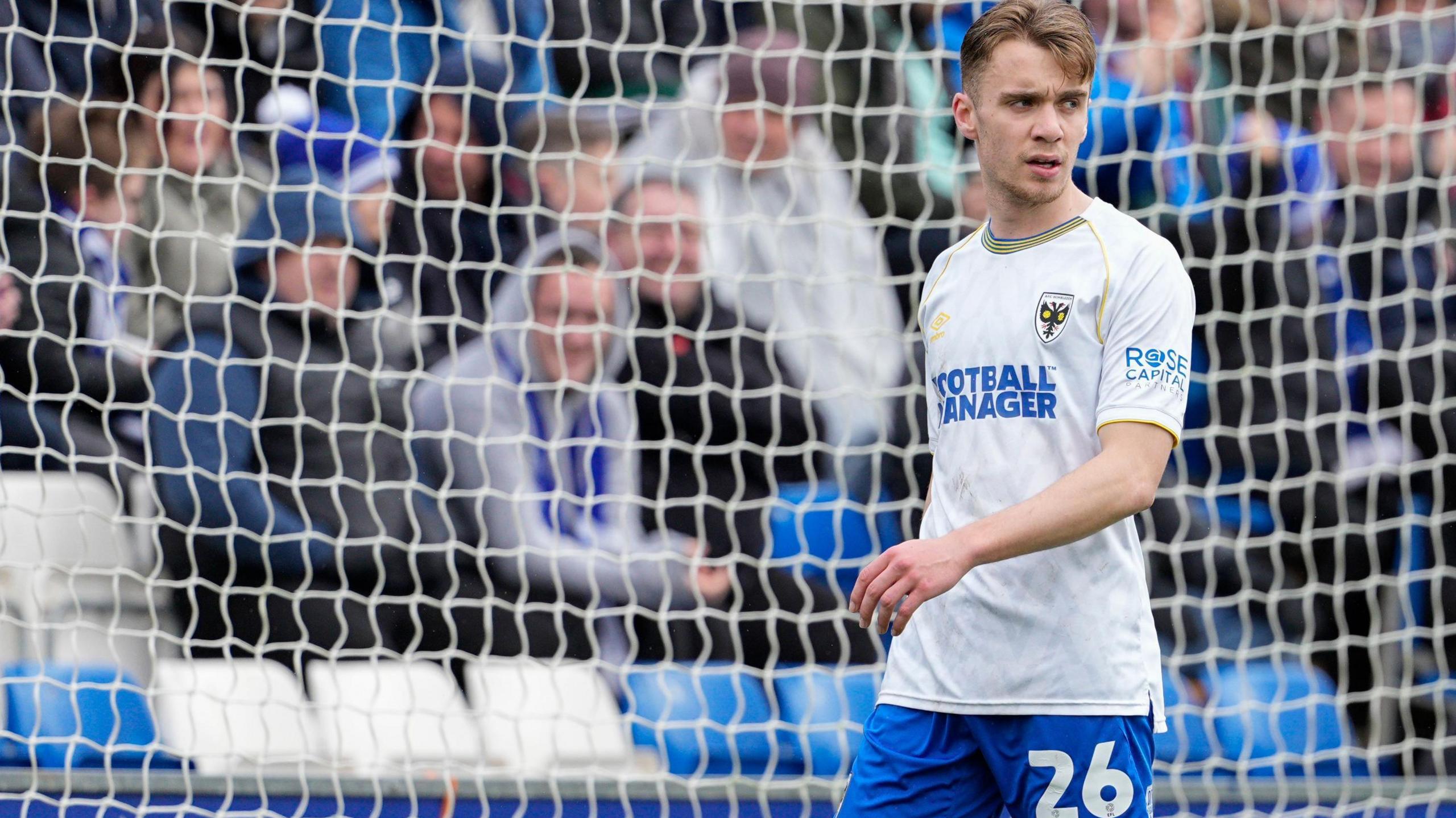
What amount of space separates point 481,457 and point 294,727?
2.56ft

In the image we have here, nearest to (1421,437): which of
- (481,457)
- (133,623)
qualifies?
(481,457)

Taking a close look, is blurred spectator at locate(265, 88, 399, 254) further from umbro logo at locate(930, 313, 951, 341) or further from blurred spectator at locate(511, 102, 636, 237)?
umbro logo at locate(930, 313, 951, 341)

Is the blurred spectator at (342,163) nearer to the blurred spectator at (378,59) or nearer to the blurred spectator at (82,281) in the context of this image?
the blurred spectator at (378,59)

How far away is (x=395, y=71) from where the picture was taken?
4.05 meters

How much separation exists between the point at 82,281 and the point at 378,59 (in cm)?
93

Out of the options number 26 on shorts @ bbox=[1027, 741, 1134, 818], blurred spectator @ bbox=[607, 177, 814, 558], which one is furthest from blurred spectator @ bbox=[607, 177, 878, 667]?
number 26 on shorts @ bbox=[1027, 741, 1134, 818]

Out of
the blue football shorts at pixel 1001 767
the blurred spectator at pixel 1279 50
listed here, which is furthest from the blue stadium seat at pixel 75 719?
the blurred spectator at pixel 1279 50

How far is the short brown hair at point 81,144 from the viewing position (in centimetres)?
382

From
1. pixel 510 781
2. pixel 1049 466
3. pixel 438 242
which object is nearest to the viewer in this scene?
pixel 1049 466

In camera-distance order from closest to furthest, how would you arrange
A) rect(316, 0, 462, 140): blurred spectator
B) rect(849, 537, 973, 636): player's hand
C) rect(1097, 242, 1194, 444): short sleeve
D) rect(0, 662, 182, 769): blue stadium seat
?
1. rect(849, 537, 973, 636): player's hand
2. rect(1097, 242, 1194, 444): short sleeve
3. rect(0, 662, 182, 769): blue stadium seat
4. rect(316, 0, 462, 140): blurred spectator

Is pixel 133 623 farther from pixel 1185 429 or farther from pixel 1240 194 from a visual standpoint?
pixel 1240 194

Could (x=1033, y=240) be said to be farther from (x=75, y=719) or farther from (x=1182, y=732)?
(x=75, y=719)

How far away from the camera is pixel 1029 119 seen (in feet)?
5.75

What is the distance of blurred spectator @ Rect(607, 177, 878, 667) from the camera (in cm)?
388
